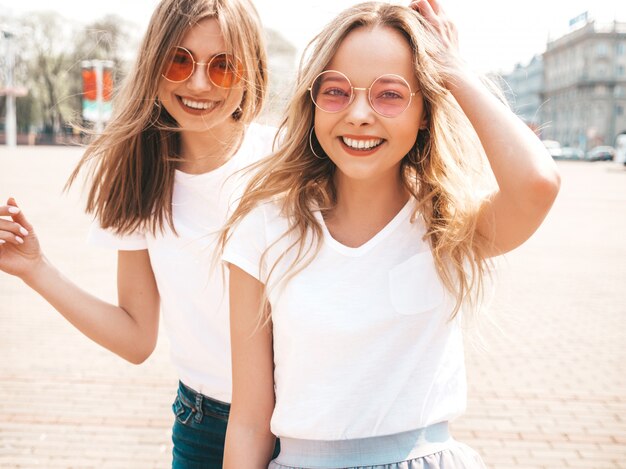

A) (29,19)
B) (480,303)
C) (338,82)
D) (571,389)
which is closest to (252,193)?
(338,82)

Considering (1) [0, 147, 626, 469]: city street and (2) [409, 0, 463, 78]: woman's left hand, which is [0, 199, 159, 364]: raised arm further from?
(2) [409, 0, 463, 78]: woman's left hand

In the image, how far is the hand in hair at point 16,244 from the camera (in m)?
1.90

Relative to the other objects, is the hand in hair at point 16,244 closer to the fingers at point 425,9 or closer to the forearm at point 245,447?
the forearm at point 245,447

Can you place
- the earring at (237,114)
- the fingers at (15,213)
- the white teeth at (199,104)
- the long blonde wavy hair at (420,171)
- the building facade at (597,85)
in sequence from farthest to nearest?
the building facade at (597,85), the earring at (237,114), the white teeth at (199,104), the fingers at (15,213), the long blonde wavy hair at (420,171)

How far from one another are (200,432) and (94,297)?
542mm

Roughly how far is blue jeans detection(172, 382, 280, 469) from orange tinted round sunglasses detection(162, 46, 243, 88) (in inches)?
38.2

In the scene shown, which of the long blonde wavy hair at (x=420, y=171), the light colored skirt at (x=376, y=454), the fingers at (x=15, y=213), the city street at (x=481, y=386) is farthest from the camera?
A: the city street at (x=481, y=386)

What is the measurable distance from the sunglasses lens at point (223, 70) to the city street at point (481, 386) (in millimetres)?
729

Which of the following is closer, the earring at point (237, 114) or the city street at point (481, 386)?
the earring at point (237, 114)

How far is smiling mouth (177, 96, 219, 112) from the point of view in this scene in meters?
2.13

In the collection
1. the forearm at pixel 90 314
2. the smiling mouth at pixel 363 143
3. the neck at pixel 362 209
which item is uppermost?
the smiling mouth at pixel 363 143

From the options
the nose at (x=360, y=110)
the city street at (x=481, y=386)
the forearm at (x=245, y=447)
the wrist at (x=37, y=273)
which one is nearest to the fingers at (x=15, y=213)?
the wrist at (x=37, y=273)

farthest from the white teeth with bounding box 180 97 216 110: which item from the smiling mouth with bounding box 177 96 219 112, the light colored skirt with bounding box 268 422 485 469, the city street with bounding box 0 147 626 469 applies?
the light colored skirt with bounding box 268 422 485 469

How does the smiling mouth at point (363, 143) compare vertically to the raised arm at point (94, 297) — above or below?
above
